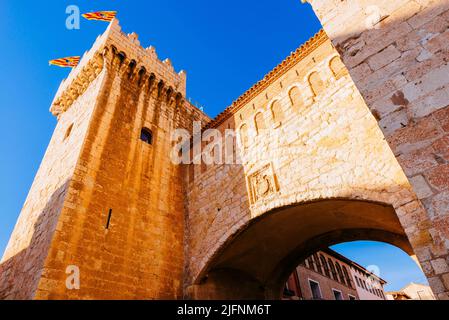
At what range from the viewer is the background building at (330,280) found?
15148 millimetres

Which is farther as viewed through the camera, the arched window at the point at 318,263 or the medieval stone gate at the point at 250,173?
the arched window at the point at 318,263

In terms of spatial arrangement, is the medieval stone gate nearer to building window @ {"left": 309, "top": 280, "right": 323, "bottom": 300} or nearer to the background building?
the background building

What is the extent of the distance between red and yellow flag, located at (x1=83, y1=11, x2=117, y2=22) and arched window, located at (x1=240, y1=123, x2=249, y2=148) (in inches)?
288

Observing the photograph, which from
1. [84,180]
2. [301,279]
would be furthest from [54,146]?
[301,279]

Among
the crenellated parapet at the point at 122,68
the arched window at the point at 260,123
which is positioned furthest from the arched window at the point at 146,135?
the arched window at the point at 260,123

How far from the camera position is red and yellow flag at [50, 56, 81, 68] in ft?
41.1

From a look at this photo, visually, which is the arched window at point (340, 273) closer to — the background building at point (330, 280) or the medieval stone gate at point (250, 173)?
the background building at point (330, 280)

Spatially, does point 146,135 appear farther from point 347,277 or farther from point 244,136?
point 347,277

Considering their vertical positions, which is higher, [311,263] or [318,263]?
[318,263]

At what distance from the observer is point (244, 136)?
319 inches

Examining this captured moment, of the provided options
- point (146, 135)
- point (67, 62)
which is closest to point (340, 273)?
point (146, 135)

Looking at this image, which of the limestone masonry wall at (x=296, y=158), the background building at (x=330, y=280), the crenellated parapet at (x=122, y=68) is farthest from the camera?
the background building at (x=330, y=280)

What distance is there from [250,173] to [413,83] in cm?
488

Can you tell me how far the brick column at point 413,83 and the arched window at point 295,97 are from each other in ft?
12.0
